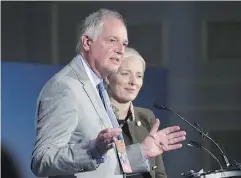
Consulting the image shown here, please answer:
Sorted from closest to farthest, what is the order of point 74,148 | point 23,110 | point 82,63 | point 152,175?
point 74,148, point 82,63, point 152,175, point 23,110

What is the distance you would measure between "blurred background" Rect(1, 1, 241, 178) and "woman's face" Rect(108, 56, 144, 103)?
0.14 metres

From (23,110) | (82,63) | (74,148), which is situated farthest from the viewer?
(23,110)

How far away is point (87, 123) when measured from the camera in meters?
1.71

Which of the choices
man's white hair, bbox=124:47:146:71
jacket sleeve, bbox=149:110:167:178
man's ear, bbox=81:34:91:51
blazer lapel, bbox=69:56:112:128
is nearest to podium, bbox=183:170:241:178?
jacket sleeve, bbox=149:110:167:178

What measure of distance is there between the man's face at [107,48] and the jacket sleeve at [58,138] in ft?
0.56

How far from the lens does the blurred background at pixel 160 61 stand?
7.85 ft

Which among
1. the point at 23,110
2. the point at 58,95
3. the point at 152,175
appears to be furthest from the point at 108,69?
the point at 23,110

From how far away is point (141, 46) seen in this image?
241 centimetres

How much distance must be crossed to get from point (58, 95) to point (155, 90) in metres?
0.80

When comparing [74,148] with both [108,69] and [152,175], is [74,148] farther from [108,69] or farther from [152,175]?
[152,175]

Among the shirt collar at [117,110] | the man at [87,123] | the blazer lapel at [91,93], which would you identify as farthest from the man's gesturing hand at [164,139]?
the shirt collar at [117,110]

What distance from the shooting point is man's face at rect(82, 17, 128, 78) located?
1822mm

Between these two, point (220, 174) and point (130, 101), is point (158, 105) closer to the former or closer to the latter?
point (130, 101)

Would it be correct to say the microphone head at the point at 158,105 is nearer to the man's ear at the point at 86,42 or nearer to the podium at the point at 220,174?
the podium at the point at 220,174
